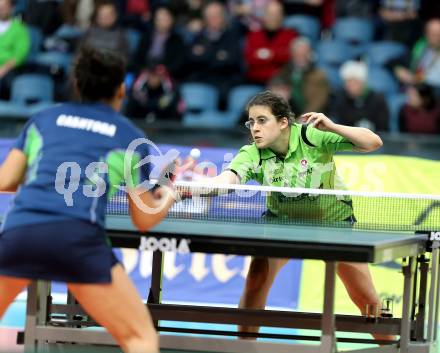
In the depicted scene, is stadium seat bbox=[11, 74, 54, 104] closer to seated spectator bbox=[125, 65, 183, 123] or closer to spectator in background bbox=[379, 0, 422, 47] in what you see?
seated spectator bbox=[125, 65, 183, 123]

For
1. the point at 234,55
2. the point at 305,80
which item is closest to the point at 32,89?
the point at 234,55

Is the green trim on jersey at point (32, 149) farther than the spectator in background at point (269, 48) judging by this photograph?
No

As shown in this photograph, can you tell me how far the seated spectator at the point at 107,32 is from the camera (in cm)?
1251

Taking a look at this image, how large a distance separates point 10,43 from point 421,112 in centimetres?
498

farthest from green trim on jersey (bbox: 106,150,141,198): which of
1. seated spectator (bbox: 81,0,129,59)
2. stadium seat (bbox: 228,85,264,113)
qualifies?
seated spectator (bbox: 81,0,129,59)

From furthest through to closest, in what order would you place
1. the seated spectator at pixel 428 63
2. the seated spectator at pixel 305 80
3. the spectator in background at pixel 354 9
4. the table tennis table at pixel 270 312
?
the spectator in background at pixel 354 9 < the seated spectator at pixel 428 63 < the seated spectator at pixel 305 80 < the table tennis table at pixel 270 312

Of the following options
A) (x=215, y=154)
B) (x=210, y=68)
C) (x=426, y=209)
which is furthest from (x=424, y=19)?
(x=426, y=209)

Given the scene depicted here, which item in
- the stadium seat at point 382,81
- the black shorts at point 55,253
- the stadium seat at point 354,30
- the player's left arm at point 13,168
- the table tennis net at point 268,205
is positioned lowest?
the black shorts at point 55,253

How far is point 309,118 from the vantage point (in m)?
5.88

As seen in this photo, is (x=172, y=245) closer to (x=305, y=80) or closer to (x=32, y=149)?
(x=32, y=149)

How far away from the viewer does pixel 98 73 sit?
4.41 meters

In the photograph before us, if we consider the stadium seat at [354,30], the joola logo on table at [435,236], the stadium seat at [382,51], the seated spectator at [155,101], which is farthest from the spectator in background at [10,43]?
the joola logo on table at [435,236]

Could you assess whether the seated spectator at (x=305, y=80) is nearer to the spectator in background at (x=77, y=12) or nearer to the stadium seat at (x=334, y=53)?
the stadium seat at (x=334, y=53)

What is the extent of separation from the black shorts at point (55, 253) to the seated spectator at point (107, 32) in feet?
27.7
